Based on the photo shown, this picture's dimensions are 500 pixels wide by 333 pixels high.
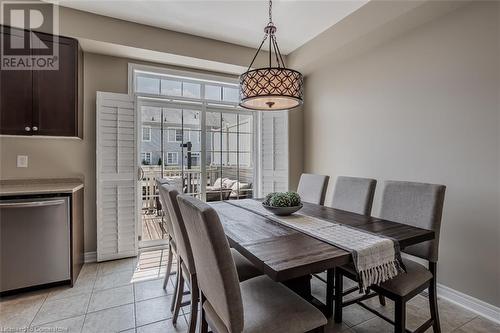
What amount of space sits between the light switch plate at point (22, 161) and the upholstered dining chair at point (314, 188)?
309cm

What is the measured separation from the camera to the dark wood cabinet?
8.29 feet

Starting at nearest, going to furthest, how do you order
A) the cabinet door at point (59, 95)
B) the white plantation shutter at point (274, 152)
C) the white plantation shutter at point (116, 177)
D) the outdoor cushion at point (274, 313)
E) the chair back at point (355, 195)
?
the outdoor cushion at point (274, 313), the chair back at point (355, 195), the cabinet door at point (59, 95), the white plantation shutter at point (116, 177), the white plantation shutter at point (274, 152)

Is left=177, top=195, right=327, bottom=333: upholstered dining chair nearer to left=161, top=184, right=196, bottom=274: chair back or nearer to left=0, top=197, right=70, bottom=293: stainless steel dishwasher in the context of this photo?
left=161, top=184, right=196, bottom=274: chair back

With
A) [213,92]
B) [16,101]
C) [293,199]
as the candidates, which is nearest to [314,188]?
[293,199]

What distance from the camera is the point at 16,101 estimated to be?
2.55 m

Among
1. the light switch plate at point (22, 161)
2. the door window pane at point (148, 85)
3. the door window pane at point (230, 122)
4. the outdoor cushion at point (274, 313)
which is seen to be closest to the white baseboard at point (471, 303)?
the outdoor cushion at point (274, 313)

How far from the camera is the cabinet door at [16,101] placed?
8.20ft

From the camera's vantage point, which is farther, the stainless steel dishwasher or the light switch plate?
the light switch plate

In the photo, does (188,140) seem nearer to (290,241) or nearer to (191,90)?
(191,90)

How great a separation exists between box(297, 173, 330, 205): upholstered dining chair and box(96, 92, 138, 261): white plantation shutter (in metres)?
2.08

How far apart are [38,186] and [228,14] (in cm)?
271

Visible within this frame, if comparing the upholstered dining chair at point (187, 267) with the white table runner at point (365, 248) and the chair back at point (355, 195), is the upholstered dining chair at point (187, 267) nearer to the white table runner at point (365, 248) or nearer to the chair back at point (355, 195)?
the white table runner at point (365, 248)

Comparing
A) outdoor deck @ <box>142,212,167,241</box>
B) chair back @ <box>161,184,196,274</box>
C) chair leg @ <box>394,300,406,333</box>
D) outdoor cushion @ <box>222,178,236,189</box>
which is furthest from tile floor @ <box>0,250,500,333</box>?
outdoor cushion @ <box>222,178,236,189</box>

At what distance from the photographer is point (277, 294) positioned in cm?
139
